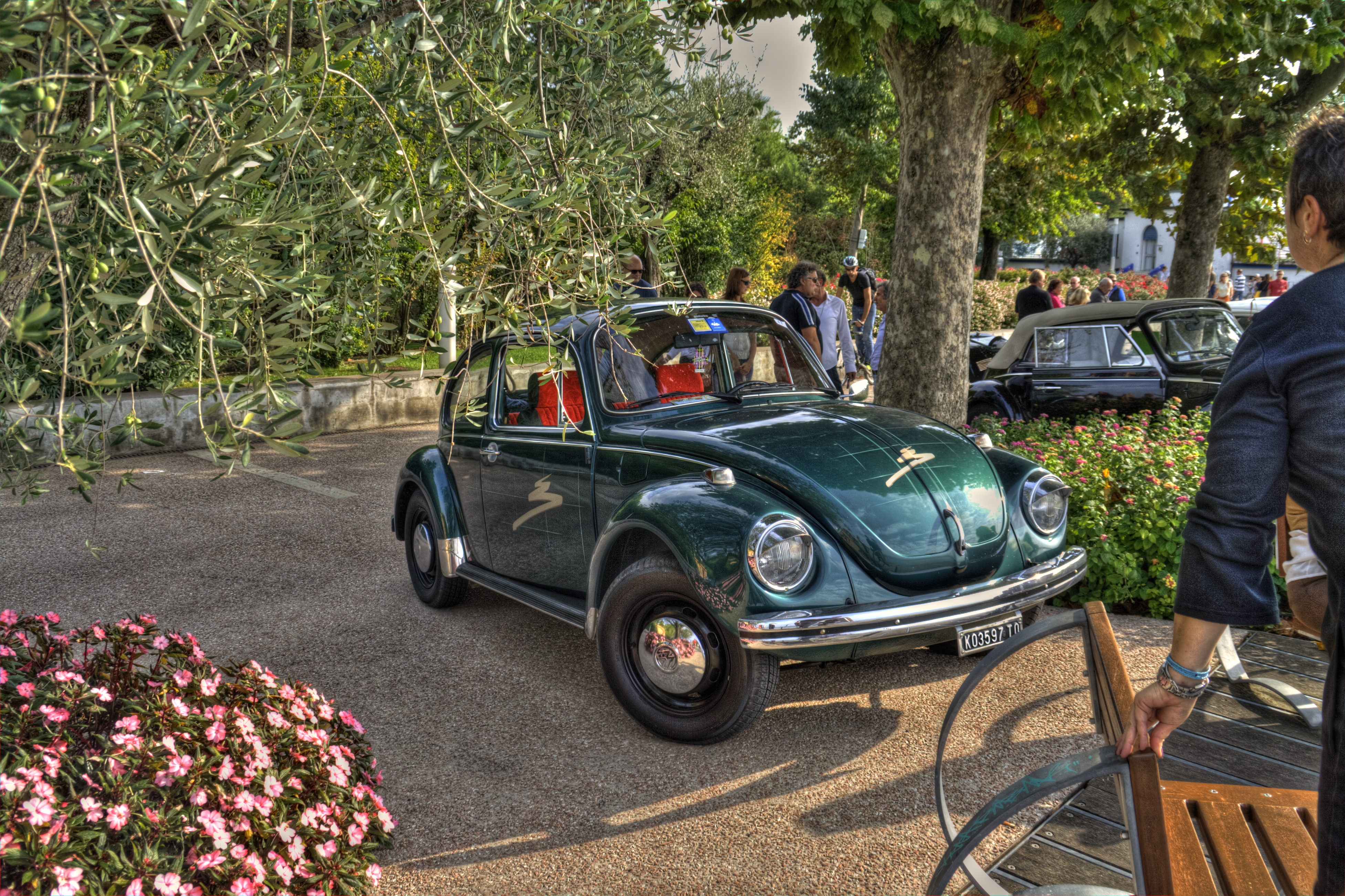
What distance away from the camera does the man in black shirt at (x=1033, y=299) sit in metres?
14.5

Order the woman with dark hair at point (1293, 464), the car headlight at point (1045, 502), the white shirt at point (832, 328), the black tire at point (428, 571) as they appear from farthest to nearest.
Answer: the white shirt at point (832, 328), the black tire at point (428, 571), the car headlight at point (1045, 502), the woman with dark hair at point (1293, 464)

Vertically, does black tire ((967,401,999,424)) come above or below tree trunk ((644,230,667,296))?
below

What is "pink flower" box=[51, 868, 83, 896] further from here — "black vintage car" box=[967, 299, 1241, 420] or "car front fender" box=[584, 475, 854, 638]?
"black vintage car" box=[967, 299, 1241, 420]

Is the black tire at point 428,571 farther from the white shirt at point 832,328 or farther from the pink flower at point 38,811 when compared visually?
the white shirt at point 832,328

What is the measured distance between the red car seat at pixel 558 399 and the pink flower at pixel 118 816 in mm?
2923

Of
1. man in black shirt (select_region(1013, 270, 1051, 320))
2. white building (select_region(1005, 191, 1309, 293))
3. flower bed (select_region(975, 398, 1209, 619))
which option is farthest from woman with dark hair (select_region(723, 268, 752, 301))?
white building (select_region(1005, 191, 1309, 293))

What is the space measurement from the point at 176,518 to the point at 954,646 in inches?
277

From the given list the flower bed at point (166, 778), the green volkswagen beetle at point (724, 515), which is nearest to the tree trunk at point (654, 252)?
the green volkswagen beetle at point (724, 515)

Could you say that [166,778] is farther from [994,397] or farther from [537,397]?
[994,397]

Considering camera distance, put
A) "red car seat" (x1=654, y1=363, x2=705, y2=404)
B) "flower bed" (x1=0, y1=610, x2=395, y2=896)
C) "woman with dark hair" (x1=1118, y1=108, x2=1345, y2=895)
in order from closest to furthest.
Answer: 1. "woman with dark hair" (x1=1118, y1=108, x2=1345, y2=895)
2. "flower bed" (x1=0, y1=610, x2=395, y2=896)
3. "red car seat" (x1=654, y1=363, x2=705, y2=404)

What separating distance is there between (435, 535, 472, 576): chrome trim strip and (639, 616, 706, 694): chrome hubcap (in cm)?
183

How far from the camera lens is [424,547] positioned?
5.94 metres

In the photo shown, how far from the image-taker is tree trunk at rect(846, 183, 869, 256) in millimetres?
32812

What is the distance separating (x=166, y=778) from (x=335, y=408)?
11.1 m
